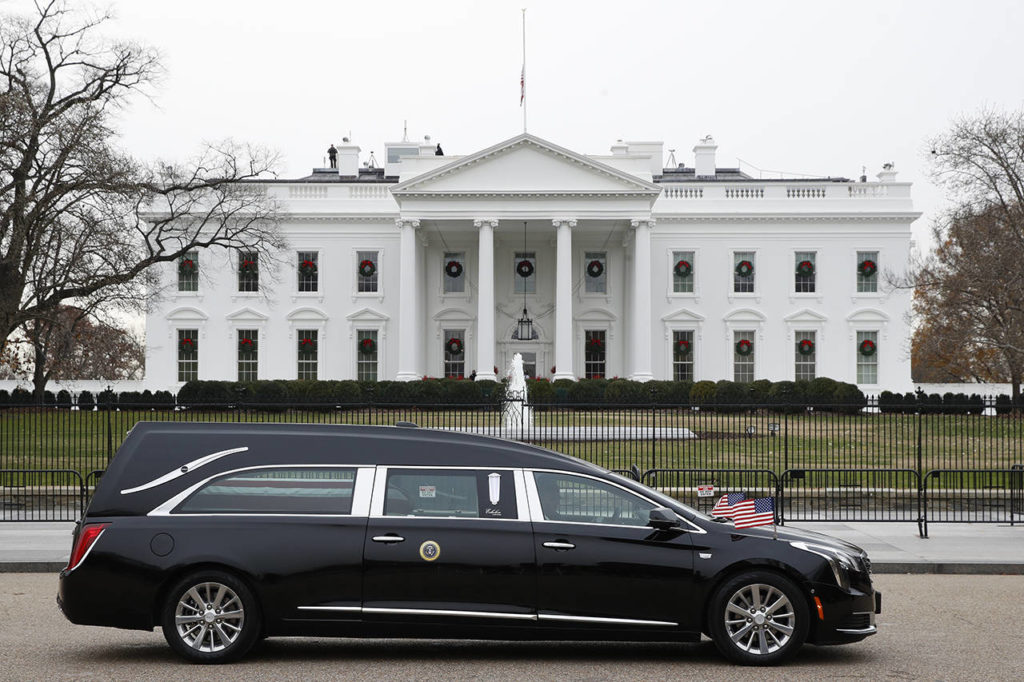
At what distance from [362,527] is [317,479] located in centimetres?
52

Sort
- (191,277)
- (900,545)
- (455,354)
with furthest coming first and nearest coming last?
1. (191,277)
2. (455,354)
3. (900,545)

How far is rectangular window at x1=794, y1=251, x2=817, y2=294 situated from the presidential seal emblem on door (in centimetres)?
5187

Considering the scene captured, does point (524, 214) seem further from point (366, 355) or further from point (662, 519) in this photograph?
point (662, 519)

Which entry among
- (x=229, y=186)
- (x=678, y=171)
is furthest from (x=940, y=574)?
(x=678, y=171)

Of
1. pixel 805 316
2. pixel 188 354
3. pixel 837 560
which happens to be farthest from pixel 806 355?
pixel 837 560

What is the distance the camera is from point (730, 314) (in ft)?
186

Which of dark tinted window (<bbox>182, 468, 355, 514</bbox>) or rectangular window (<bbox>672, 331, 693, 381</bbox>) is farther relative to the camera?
rectangular window (<bbox>672, 331, 693, 381</bbox>)

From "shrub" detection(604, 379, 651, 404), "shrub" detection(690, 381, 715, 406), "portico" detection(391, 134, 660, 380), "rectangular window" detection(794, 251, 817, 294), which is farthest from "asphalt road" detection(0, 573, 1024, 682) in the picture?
"rectangular window" detection(794, 251, 817, 294)

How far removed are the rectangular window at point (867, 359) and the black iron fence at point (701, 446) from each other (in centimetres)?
3510

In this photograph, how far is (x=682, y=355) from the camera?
2250 inches

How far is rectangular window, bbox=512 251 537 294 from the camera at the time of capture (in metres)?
57.4

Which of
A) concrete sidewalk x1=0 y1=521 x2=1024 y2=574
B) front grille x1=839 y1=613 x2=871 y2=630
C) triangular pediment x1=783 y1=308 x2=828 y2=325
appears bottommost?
concrete sidewalk x1=0 y1=521 x2=1024 y2=574

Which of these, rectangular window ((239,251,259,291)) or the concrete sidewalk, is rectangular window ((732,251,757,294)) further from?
the concrete sidewalk

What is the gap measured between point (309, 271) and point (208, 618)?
5064 centimetres
